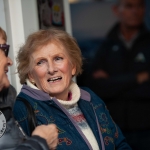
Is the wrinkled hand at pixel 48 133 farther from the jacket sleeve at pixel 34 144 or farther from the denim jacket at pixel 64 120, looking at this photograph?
the denim jacket at pixel 64 120

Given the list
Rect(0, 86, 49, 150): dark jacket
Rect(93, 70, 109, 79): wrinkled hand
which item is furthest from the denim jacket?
Rect(93, 70, 109, 79): wrinkled hand

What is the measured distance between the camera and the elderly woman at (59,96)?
8.40ft

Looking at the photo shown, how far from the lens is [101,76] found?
4.04 m

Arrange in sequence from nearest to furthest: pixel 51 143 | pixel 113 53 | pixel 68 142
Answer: pixel 51 143 < pixel 68 142 < pixel 113 53

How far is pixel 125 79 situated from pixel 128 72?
7 cm

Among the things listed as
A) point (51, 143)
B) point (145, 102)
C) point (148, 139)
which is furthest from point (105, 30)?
point (51, 143)

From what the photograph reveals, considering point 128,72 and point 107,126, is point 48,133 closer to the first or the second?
point 107,126

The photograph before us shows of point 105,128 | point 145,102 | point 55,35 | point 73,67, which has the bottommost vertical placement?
point 145,102

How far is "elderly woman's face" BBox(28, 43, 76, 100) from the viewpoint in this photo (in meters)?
2.64

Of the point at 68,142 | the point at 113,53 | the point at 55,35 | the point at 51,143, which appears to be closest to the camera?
the point at 51,143

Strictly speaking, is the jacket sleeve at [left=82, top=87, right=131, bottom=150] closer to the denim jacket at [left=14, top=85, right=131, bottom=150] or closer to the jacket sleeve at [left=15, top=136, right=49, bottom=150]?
the denim jacket at [left=14, top=85, right=131, bottom=150]

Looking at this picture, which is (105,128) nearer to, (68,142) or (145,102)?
(68,142)

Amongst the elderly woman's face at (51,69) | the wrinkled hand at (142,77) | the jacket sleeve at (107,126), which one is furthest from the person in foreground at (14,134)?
the wrinkled hand at (142,77)

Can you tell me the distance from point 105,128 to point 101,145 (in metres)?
0.15
